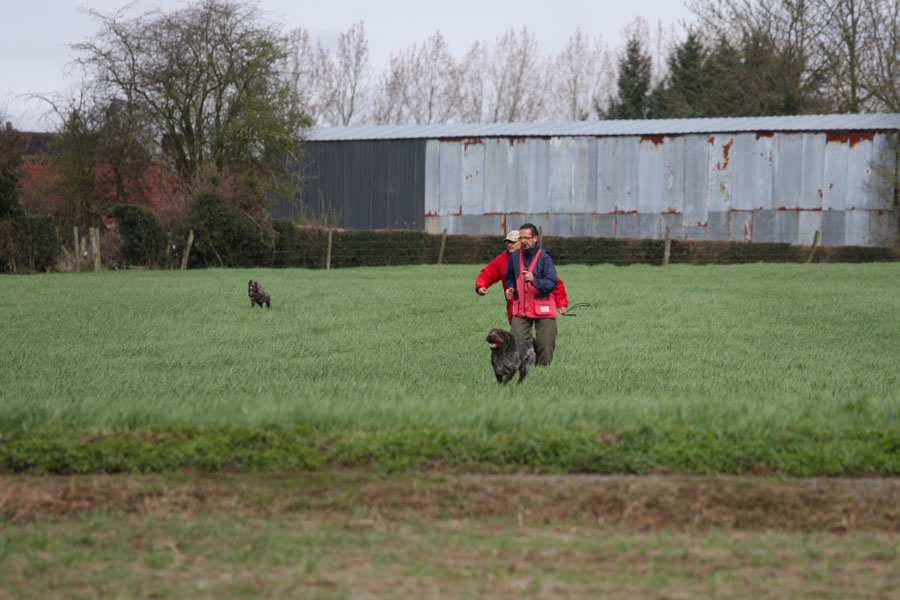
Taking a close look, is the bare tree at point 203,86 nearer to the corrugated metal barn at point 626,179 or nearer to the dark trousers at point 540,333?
the corrugated metal barn at point 626,179

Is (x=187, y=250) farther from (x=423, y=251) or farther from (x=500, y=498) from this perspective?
(x=500, y=498)

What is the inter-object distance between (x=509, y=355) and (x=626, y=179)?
35.4m

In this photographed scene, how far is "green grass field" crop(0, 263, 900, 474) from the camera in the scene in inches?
250

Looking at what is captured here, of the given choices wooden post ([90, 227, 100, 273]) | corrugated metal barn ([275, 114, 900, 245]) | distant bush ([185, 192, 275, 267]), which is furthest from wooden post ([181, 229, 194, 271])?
corrugated metal barn ([275, 114, 900, 245])

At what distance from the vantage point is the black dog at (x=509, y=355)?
30.0 ft

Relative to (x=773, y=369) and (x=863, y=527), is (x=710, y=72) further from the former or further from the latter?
(x=863, y=527)

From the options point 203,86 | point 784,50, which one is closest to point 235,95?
point 203,86

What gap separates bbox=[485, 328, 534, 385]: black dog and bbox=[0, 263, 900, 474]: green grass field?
0.24 metres

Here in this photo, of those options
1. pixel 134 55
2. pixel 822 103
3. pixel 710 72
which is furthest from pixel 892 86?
pixel 134 55

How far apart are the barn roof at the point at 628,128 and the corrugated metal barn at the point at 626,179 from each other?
92 millimetres

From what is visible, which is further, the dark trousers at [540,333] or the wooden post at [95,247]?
the wooden post at [95,247]

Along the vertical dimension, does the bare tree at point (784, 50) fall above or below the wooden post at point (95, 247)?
above

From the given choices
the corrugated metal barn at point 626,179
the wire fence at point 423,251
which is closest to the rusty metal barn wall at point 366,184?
the corrugated metal barn at point 626,179

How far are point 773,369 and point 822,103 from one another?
157 ft
